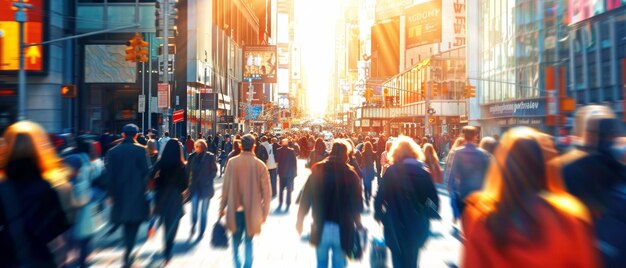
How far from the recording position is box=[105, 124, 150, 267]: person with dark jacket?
26.1 ft

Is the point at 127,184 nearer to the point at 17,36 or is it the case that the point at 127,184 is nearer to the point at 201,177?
the point at 201,177

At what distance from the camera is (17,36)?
33.5 meters

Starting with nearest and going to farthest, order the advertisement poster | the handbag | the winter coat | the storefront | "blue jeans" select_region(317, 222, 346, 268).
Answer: "blue jeans" select_region(317, 222, 346, 268), the winter coat, the handbag, the advertisement poster, the storefront

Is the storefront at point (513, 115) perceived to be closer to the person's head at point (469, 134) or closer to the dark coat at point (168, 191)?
the person's head at point (469, 134)

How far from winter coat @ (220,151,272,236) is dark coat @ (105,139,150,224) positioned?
3.99 feet

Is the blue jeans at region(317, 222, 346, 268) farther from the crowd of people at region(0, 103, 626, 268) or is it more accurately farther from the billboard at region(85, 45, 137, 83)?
the billboard at region(85, 45, 137, 83)

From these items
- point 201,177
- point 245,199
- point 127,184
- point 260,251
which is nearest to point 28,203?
point 245,199

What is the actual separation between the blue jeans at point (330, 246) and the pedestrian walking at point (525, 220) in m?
3.41

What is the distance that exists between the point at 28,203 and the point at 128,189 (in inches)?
142

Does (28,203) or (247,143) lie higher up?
(247,143)

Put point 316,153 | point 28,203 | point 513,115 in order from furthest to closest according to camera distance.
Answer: point 513,115, point 316,153, point 28,203

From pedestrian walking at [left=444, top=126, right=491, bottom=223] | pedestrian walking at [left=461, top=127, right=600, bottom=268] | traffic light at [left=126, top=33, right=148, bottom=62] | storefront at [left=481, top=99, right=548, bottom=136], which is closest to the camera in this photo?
pedestrian walking at [left=461, top=127, right=600, bottom=268]

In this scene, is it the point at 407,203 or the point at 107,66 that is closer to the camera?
the point at 407,203

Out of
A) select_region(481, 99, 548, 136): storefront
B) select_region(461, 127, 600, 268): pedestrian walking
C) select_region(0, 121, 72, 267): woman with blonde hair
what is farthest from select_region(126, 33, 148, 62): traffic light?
select_region(481, 99, 548, 136): storefront
